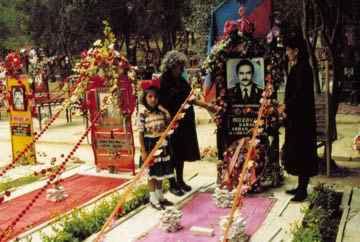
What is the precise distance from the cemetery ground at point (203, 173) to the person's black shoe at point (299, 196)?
0.39ft

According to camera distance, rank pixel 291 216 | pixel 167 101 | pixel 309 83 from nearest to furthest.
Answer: pixel 291 216
pixel 309 83
pixel 167 101

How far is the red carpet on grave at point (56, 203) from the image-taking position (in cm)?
746

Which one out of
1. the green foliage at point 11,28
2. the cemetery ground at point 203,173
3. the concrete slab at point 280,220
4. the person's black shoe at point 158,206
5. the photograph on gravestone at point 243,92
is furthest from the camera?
the green foliage at point 11,28

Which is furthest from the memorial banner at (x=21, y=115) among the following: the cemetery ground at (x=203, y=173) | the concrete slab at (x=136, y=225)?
the concrete slab at (x=136, y=225)

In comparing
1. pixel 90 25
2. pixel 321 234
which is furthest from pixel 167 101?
Result: pixel 90 25

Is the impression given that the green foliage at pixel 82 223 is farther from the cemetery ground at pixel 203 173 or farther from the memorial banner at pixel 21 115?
the memorial banner at pixel 21 115

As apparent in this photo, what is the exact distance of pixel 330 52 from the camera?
9.67 meters

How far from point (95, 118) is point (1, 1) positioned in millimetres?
32292

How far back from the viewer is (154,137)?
23.9 ft

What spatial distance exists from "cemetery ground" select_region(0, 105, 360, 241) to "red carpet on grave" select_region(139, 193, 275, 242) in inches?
4.8

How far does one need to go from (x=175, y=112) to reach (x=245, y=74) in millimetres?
1150

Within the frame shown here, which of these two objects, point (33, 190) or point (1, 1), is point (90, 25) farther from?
point (33, 190)

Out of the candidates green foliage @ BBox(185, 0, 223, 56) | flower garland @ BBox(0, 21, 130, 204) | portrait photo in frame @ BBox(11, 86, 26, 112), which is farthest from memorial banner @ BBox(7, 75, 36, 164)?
green foliage @ BBox(185, 0, 223, 56)

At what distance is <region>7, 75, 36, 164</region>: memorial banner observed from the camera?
1084 cm
